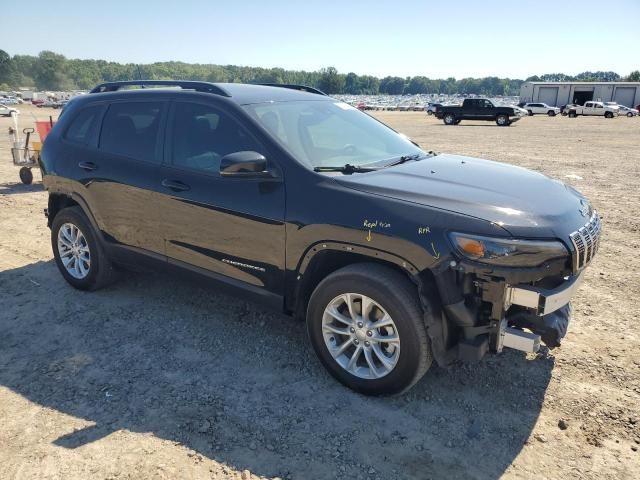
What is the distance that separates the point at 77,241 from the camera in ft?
16.4

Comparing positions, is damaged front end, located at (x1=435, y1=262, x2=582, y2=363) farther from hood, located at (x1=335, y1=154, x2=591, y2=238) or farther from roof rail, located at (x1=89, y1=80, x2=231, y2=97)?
Answer: roof rail, located at (x1=89, y1=80, x2=231, y2=97)

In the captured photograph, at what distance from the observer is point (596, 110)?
48.1m

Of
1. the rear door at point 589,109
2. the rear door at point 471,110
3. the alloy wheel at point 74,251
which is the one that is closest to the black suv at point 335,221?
the alloy wheel at point 74,251

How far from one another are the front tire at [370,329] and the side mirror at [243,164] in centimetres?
87

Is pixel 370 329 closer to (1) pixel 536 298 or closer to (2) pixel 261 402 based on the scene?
(2) pixel 261 402

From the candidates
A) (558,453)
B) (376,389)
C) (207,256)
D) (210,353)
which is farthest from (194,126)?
(558,453)

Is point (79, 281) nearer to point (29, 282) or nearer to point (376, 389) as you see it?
point (29, 282)

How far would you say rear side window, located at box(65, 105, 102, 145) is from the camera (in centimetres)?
480

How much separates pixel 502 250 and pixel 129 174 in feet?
10.1

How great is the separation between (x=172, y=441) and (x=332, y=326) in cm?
119

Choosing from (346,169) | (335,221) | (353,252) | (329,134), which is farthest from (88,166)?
(353,252)

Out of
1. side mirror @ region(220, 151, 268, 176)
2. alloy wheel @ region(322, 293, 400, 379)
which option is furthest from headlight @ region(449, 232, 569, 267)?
side mirror @ region(220, 151, 268, 176)

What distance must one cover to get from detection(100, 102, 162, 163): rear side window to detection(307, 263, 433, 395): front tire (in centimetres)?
196

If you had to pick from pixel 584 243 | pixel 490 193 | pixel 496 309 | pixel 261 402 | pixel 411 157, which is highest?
pixel 411 157
